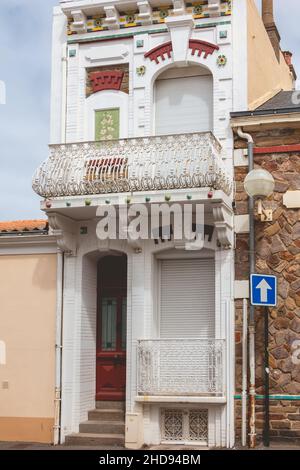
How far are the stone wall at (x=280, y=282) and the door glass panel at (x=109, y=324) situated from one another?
2798mm

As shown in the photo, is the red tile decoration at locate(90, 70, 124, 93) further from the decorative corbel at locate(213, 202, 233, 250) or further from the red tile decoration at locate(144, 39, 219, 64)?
the decorative corbel at locate(213, 202, 233, 250)

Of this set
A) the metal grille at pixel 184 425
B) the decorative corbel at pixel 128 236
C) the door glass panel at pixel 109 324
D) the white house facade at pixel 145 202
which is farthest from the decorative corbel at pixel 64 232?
the metal grille at pixel 184 425

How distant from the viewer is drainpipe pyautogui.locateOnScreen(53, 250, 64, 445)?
15515 millimetres

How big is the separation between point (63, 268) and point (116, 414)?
298cm

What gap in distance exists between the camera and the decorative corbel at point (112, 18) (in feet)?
53.9

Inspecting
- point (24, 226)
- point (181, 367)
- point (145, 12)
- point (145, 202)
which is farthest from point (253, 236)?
point (24, 226)

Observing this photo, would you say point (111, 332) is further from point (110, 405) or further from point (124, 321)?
point (110, 405)

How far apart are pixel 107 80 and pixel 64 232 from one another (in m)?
3.28

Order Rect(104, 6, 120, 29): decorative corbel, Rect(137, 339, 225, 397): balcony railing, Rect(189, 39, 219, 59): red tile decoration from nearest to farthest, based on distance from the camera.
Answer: Rect(137, 339, 225, 397): balcony railing < Rect(189, 39, 219, 59): red tile decoration < Rect(104, 6, 120, 29): decorative corbel

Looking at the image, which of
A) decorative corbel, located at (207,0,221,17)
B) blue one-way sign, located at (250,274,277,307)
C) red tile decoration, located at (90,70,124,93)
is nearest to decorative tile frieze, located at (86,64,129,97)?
red tile decoration, located at (90,70,124,93)

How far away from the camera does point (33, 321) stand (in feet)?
53.2

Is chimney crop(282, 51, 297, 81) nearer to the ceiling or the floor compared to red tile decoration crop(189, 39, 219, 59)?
nearer to the ceiling

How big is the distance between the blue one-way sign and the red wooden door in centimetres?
343

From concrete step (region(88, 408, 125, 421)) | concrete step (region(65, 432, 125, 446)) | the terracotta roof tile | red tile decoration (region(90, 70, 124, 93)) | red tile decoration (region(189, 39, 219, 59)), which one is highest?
red tile decoration (region(189, 39, 219, 59))
